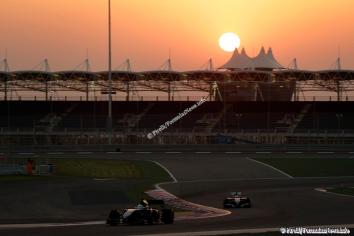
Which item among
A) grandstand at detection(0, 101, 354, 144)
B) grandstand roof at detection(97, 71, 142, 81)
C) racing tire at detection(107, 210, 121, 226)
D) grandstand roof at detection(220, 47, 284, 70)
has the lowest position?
racing tire at detection(107, 210, 121, 226)

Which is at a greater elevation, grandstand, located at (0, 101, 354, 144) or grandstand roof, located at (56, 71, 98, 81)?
grandstand roof, located at (56, 71, 98, 81)

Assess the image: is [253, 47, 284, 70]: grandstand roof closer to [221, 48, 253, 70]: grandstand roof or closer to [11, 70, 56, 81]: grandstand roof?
[221, 48, 253, 70]: grandstand roof

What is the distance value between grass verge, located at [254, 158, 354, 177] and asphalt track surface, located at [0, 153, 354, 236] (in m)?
1.38

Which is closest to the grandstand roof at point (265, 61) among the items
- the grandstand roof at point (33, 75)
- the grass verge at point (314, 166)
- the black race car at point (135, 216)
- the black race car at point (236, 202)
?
the grandstand roof at point (33, 75)

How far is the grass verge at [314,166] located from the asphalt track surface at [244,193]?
4.52 feet

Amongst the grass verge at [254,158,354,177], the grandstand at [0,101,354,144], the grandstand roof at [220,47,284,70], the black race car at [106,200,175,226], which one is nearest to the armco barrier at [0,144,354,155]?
the grandstand at [0,101,354,144]

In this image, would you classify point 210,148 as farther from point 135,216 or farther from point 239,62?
point 135,216

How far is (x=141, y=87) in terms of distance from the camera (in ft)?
282

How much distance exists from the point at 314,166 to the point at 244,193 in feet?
48.5

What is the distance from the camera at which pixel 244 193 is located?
36281 mm

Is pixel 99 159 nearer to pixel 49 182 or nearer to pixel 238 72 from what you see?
pixel 49 182

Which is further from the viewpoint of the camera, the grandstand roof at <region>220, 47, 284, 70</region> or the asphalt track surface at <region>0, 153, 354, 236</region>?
the grandstand roof at <region>220, 47, 284, 70</region>

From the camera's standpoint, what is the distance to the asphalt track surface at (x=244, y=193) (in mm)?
20594

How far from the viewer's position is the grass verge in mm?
47406
